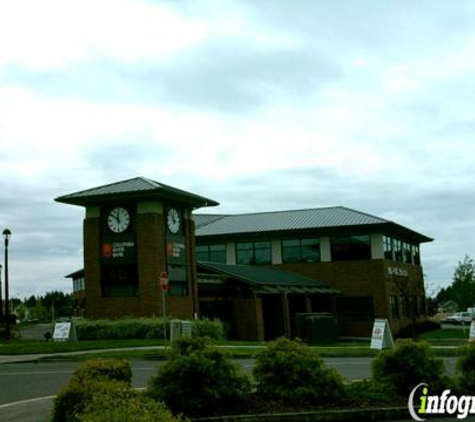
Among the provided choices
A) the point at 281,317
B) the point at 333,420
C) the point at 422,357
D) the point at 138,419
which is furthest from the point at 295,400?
the point at 281,317

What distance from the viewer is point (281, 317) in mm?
44438

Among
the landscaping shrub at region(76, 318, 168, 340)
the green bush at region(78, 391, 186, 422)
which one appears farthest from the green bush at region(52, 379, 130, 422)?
the landscaping shrub at region(76, 318, 168, 340)

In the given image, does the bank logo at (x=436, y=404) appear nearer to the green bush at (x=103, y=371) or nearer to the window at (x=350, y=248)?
the green bush at (x=103, y=371)

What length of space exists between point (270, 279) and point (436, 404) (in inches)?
1234

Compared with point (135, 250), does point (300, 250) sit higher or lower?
higher

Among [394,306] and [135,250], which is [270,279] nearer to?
[135,250]

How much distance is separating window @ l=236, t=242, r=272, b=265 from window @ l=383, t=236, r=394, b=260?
318 inches

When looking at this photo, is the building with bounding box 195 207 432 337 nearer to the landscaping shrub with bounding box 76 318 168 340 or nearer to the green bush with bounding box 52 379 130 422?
the landscaping shrub with bounding box 76 318 168 340

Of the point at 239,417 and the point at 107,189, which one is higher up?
the point at 107,189

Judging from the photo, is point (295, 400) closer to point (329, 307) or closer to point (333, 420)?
point (333, 420)

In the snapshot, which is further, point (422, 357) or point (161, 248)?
point (161, 248)

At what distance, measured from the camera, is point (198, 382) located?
10742mm

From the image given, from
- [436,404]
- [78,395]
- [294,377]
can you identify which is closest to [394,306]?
[436,404]

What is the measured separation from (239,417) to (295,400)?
3.82 ft
